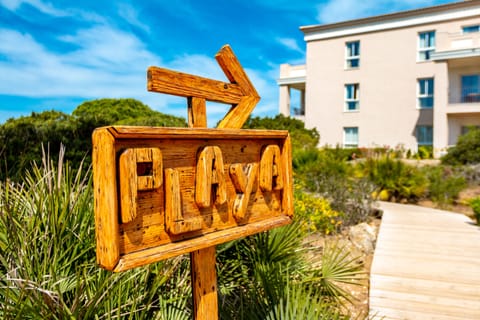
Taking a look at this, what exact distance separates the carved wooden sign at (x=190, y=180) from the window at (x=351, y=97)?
2398 centimetres

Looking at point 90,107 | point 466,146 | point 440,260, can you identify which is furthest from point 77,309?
point 90,107

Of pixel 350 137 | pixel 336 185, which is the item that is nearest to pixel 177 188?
pixel 336 185

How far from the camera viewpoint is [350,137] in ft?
82.3

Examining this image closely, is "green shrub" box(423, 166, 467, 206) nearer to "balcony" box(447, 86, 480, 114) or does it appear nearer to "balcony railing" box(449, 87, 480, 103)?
"balcony" box(447, 86, 480, 114)

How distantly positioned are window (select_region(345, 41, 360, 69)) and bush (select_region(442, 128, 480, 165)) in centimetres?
973

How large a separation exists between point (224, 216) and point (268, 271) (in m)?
1.32

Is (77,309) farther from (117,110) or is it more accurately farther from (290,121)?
(117,110)

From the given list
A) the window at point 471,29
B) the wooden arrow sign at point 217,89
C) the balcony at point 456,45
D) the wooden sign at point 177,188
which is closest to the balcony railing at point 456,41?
the balcony at point 456,45

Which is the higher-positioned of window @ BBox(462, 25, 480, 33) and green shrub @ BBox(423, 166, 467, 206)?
window @ BBox(462, 25, 480, 33)

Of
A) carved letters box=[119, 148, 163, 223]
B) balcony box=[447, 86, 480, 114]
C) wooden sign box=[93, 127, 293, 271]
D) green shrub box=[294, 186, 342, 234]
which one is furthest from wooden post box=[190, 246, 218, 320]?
balcony box=[447, 86, 480, 114]

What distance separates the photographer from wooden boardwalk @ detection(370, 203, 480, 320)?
3678 millimetres

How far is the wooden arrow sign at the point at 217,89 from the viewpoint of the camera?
1.79m

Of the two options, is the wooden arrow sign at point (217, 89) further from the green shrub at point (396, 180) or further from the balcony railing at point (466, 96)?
the balcony railing at point (466, 96)

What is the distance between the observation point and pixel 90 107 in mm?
31156
